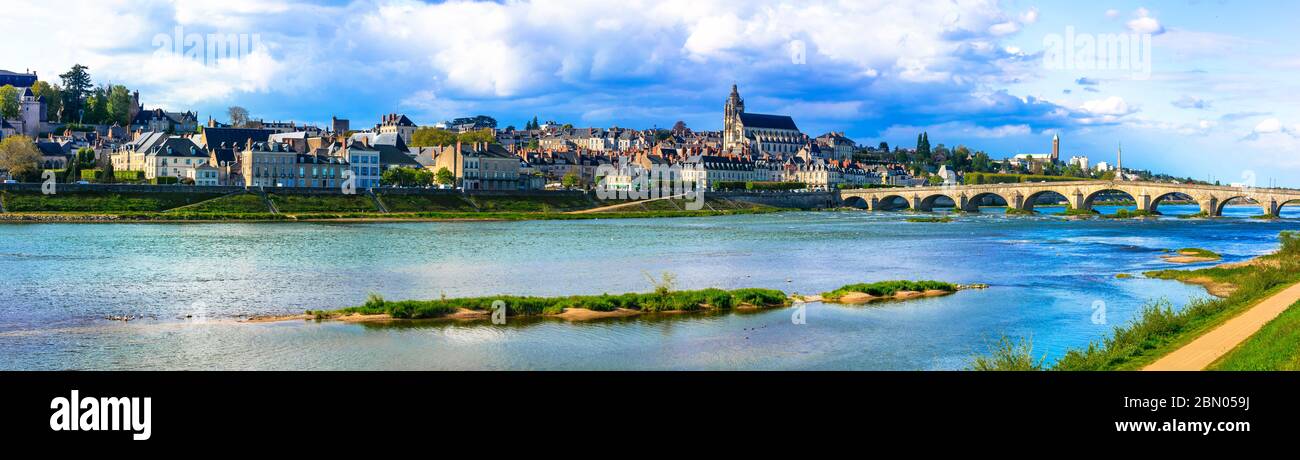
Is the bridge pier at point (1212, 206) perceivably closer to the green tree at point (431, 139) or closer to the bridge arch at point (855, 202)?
the bridge arch at point (855, 202)

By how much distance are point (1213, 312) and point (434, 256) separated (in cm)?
2981

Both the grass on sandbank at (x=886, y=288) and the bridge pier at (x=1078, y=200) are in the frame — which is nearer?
the grass on sandbank at (x=886, y=288)

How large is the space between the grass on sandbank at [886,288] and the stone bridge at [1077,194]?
68.6 metres

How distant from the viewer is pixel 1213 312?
2467 centimetres

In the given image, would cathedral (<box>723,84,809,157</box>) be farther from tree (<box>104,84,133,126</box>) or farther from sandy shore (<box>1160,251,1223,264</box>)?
sandy shore (<box>1160,251,1223,264</box>)

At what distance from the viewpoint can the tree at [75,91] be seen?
135 meters

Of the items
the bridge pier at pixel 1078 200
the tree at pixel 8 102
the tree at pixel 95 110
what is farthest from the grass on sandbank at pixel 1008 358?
the tree at pixel 95 110

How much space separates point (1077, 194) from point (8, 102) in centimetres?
11573

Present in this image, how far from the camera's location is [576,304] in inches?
1037

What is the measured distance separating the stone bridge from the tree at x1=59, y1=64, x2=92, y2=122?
327 ft

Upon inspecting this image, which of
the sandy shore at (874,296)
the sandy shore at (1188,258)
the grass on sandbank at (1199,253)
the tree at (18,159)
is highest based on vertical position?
the tree at (18,159)

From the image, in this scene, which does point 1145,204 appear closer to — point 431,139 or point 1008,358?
point 431,139

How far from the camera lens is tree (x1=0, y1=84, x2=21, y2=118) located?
117188mm

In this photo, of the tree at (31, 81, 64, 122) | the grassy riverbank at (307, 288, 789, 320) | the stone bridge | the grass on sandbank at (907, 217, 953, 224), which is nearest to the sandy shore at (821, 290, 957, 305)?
the grassy riverbank at (307, 288, 789, 320)
